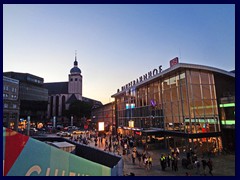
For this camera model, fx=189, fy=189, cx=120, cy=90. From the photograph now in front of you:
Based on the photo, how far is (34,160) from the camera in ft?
25.5

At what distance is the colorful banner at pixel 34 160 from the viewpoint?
7316 millimetres

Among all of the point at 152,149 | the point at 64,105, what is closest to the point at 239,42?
the point at 152,149

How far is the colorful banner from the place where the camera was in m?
7.32

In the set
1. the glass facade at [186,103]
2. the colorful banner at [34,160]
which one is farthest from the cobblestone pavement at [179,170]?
the colorful banner at [34,160]

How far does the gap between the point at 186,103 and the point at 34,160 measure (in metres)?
22.4

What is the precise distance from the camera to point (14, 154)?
738 centimetres

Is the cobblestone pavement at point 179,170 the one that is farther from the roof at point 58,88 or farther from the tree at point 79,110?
the roof at point 58,88

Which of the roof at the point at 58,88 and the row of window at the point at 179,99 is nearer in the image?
the row of window at the point at 179,99

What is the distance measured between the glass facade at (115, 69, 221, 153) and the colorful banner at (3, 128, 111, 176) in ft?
64.1

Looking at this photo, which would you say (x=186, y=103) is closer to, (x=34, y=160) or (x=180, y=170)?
(x=180, y=170)

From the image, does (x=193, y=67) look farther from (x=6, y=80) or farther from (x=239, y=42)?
(x=6, y=80)

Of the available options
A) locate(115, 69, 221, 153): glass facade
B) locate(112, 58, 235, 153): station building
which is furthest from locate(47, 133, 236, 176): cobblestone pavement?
locate(115, 69, 221, 153): glass facade

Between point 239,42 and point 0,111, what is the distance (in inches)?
513

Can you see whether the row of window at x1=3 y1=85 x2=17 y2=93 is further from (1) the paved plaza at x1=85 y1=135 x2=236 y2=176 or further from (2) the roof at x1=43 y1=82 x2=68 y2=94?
(1) the paved plaza at x1=85 y1=135 x2=236 y2=176
